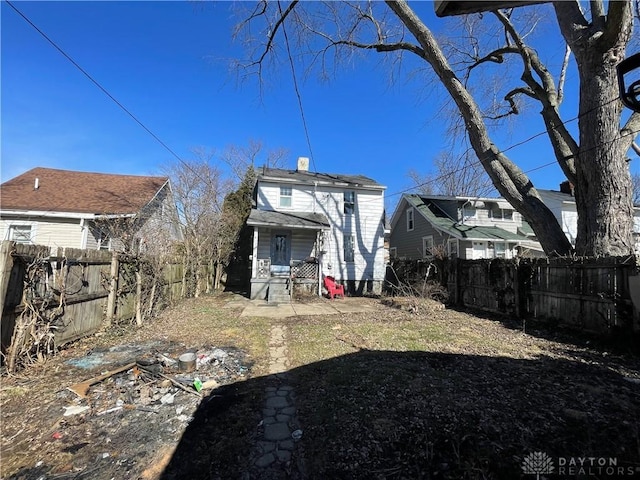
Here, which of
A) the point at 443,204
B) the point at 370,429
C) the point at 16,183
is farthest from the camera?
the point at 443,204

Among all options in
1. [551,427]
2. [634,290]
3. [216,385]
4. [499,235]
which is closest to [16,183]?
[216,385]

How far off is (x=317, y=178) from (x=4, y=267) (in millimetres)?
14069

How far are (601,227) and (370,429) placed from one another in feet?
25.5

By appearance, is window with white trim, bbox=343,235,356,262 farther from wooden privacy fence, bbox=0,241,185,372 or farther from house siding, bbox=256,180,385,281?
wooden privacy fence, bbox=0,241,185,372

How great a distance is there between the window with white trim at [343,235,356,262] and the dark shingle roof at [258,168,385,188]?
9.34 ft

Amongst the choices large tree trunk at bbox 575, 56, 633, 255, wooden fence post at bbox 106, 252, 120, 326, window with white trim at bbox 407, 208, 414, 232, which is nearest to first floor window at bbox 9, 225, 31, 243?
wooden fence post at bbox 106, 252, 120, 326

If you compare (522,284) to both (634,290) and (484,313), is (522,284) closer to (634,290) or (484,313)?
(484,313)

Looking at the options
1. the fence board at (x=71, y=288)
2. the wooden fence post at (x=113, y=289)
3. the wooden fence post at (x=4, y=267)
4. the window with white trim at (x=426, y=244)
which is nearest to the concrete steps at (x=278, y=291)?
the fence board at (x=71, y=288)

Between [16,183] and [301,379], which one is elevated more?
[16,183]

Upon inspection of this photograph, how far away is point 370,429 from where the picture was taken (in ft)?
9.52

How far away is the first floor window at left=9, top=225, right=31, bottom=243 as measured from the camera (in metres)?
12.6

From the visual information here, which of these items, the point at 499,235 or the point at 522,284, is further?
the point at 499,235

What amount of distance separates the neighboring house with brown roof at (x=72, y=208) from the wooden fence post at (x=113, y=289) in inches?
150

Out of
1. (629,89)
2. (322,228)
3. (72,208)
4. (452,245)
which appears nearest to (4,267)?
(629,89)
